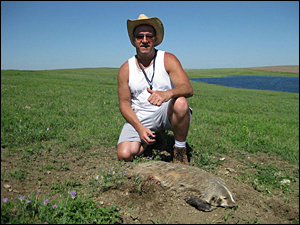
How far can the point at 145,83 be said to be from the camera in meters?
4.16

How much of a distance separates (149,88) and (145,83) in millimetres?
125

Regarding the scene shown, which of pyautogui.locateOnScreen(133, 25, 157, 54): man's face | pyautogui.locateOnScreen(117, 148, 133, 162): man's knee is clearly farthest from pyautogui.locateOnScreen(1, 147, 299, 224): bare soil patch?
pyautogui.locateOnScreen(133, 25, 157, 54): man's face

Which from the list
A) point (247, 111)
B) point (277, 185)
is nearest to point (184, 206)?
point (277, 185)

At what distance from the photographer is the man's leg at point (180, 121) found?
3.96m

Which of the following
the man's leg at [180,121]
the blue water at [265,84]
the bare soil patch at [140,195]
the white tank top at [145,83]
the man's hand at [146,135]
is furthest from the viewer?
the blue water at [265,84]

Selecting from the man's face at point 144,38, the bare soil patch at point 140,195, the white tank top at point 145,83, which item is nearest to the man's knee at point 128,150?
the bare soil patch at point 140,195

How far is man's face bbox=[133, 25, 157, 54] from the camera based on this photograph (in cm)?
405

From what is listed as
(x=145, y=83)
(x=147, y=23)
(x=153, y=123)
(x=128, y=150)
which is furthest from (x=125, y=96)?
(x=147, y=23)

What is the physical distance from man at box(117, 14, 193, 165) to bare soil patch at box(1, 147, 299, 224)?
63 cm

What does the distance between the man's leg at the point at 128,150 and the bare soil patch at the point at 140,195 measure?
0.21 m

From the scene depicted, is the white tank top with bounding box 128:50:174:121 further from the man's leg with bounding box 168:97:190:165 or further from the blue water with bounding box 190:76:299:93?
the blue water with bounding box 190:76:299:93

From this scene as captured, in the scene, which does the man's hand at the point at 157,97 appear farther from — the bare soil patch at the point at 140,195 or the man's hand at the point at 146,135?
the bare soil patch at the point at 140,195

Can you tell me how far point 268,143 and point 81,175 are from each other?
423 cm

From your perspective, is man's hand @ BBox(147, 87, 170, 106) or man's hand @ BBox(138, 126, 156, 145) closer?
man's hand @ BBox(147, 87, 170, 106)
